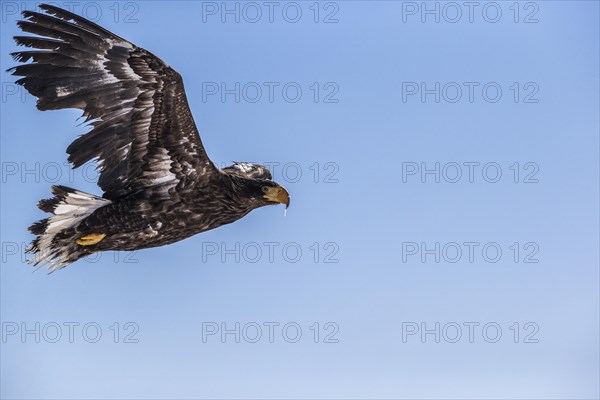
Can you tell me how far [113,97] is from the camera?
46.1ft

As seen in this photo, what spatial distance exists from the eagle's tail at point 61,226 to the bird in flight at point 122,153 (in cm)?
1

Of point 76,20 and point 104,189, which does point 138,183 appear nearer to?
point 104,189

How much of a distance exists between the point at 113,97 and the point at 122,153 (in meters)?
0.62

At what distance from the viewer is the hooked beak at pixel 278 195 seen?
1422 centimetres

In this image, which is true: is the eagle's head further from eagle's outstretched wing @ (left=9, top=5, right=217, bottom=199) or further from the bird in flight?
eagle's outstretched wing @ (left=9, top=5, right=217, bottom=199)

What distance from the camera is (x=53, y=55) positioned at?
13.9 m

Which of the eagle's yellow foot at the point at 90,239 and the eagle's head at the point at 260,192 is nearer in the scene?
the eagle's yellow foot at the point at 90,239

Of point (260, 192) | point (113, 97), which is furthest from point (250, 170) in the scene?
point (113, 97)

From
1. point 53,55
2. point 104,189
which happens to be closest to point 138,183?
point 104,189

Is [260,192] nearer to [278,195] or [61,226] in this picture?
[278,195]

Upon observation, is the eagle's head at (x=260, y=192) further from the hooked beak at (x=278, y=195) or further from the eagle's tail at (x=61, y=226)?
the eagle's tail at (x=61, y=226)

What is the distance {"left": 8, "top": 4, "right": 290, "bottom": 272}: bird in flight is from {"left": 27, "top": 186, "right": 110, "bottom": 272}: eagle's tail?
0.01m

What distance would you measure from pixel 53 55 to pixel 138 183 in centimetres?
163

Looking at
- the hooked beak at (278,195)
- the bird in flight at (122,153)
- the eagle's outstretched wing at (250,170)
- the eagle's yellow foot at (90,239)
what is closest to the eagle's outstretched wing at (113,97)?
the bird in flight at (122,153)
